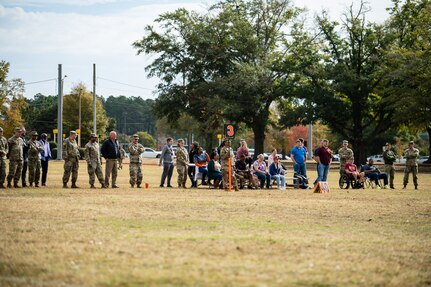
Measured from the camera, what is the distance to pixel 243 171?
27.9 m

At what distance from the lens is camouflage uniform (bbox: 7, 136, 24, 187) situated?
937 inches

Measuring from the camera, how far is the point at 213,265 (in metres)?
8.75

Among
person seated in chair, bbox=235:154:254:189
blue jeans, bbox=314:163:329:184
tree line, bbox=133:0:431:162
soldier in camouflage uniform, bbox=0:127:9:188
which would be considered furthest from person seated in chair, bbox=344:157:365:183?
tree line, bbox=133:0:431:162

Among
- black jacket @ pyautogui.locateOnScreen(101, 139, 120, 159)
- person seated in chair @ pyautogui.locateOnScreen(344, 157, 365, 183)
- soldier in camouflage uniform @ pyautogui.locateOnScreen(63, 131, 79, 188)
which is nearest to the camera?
soldier in camouflage uniform @ pyautogui.locateOnScreen(63, 131, 79, 188)

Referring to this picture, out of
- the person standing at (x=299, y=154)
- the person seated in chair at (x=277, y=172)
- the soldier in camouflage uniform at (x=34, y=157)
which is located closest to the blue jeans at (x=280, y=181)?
the person seated in chair at (x=277, y=172)

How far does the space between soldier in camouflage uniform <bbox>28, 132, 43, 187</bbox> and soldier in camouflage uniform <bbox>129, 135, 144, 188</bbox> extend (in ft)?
10.6

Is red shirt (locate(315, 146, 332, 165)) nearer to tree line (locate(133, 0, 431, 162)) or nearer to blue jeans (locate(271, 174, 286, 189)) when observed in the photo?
blue jeans (locate(271, 174, 286, 189))

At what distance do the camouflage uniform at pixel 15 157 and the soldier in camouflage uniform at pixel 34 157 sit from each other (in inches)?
17.1

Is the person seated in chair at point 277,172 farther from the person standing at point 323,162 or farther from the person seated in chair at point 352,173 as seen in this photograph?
the person seated in chair at point 352,173

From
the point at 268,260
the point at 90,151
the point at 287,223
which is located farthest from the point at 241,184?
the point at 268,260

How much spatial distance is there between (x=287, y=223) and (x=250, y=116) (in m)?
50.2

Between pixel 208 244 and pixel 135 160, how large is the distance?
1596 centimetres

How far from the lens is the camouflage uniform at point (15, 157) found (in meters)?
23.8

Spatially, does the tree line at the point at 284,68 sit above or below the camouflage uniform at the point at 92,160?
above
